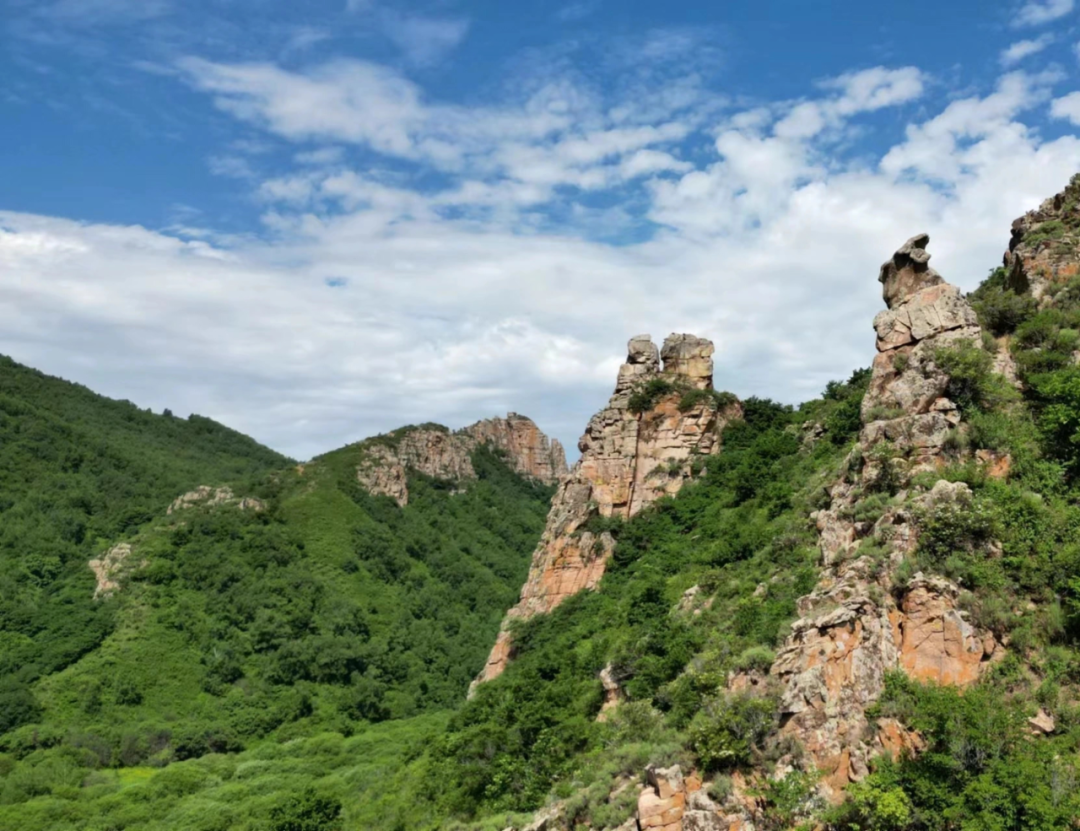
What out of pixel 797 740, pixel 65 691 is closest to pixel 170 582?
pixel 65 691

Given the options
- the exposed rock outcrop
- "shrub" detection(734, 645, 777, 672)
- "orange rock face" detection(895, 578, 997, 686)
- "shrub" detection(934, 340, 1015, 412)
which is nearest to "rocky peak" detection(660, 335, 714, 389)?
"shrub" detection(934, 340, 1015, 412)

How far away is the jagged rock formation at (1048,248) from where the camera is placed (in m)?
29.5

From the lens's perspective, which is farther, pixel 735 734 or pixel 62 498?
pixel 62 498

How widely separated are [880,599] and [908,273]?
641 inches

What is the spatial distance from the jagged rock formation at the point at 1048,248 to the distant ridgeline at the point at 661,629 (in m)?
0.15

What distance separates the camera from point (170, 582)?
84.6 metres

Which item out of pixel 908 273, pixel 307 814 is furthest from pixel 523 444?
pixel 908 273

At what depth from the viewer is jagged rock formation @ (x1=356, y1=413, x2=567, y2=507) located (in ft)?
379

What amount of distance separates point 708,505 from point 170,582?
209 ft

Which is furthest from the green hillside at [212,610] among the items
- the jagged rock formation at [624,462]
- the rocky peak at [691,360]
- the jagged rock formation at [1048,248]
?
the jagged rock formation at [1048,248]

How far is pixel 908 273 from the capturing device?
3164 centimetres

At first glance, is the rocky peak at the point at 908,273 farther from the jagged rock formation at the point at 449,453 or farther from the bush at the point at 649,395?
the jagged rock formation at the point at 449,453

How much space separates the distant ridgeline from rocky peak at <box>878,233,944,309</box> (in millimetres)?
125

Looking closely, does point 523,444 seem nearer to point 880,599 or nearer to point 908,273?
point 908,273
